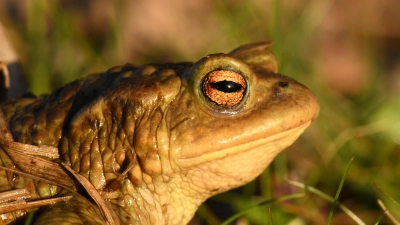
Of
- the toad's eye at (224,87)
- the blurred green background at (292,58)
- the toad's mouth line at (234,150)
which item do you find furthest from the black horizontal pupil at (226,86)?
the blurred green background at (292,58)

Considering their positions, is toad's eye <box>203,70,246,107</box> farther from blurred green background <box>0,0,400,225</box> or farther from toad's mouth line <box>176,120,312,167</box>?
blurred green background <box>0,0,400,225</box>

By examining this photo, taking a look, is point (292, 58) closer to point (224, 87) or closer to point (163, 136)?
point (224, 87)

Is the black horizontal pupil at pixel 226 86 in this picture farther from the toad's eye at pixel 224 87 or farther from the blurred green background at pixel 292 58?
the blurred green background at pixel 292 58

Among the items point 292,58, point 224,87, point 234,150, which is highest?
point 224,87

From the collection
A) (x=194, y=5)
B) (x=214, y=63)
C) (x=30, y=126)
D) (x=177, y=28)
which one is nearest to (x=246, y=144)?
(x=214, y=63)

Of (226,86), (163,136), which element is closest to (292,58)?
(226,86)

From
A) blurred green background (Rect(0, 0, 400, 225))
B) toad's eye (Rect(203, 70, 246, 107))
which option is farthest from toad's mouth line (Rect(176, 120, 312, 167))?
blurred green background (Rect(0, 0, 400, 225))
